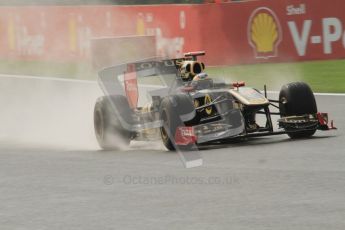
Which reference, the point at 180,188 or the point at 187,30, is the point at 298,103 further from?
the point at 187,30

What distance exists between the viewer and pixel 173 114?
10695 millimetres

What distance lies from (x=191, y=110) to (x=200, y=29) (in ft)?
43.8

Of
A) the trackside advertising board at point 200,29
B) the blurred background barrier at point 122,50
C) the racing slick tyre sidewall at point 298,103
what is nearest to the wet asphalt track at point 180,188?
the racing slick tyre sidewall at point 298,103

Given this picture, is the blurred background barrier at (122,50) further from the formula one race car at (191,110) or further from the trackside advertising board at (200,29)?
the formula one race car at (191,110)

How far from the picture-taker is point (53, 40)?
28.8 m

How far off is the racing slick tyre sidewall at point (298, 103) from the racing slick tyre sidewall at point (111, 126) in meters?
1.89

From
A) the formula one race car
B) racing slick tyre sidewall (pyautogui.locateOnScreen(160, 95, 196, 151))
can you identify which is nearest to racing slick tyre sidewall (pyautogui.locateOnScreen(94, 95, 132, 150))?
the formula one race car

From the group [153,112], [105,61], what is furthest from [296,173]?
[105,61]

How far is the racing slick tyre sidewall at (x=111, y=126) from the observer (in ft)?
38.9

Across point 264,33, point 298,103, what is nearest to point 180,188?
point 298,103

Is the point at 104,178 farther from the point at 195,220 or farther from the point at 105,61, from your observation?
the point at 105,61

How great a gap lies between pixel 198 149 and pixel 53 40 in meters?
18.4

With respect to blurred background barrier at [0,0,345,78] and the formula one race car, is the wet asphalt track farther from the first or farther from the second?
blurred background barrier at [0,0,345,78]

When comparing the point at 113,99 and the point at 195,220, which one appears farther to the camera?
the point at 113,99
